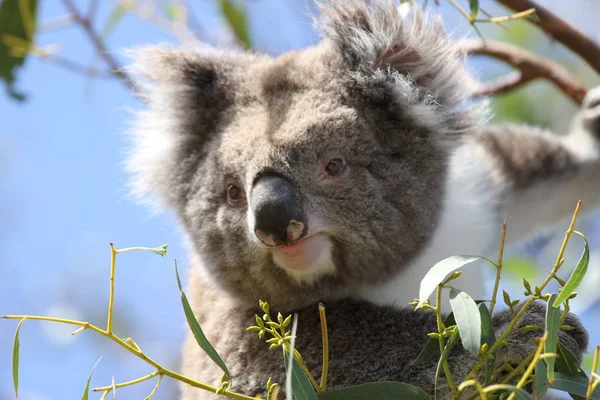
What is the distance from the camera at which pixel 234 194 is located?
7.41 feet

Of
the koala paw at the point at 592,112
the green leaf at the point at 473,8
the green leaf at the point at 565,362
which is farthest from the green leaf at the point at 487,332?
the koala paw at the point at 592,112

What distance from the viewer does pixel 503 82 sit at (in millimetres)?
3326

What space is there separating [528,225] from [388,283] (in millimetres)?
1292

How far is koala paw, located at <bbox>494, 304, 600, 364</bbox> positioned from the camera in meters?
1.79

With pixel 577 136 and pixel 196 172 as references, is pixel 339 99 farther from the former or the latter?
pixel 577 136

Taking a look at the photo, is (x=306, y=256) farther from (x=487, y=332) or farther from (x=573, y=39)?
(x=573, y=39)

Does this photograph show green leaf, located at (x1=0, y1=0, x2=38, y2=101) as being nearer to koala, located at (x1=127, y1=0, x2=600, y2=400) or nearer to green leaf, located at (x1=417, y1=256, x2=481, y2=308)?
koala, located at (x1=127, y1=0, x2=600, y2=400)

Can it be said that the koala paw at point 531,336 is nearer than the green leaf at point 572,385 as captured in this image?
No

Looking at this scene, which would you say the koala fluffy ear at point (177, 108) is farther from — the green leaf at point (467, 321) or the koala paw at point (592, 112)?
the koala paw at point (592, 112)

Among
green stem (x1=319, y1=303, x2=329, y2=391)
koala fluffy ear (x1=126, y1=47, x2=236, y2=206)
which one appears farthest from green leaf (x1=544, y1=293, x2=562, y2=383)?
koala fluffy ear (x1=126, y1=47, x2=236, y2=206)

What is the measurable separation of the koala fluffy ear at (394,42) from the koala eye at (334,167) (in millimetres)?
369

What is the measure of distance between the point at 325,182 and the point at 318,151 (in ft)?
0.30

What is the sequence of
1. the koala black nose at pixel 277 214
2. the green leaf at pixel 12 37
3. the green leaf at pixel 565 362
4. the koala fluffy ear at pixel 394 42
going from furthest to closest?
1. the green leaf at pixel 12 37
2. the koala fluffy ear at pixel 394 42
3. the koala black nose at pixel 277 214
4. the green leaf at pixel 565 362

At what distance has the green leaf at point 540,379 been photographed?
1.37 meters
